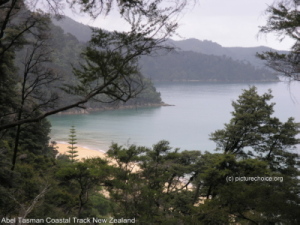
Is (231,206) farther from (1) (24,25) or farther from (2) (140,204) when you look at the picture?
(1) (24,25)

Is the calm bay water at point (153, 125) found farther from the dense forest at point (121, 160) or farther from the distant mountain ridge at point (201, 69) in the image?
the distant mountain ridge at point (201, 69)

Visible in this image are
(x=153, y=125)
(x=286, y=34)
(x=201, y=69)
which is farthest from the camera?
(x=201, y=69)

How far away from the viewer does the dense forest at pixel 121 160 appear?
13.5 ft

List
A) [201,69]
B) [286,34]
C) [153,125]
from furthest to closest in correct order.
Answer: [201,69] → [153,125] → [286,34]

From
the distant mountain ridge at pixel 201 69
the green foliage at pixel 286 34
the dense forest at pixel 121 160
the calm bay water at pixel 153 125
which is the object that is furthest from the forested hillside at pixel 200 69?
the green foliage at pixel 286 34

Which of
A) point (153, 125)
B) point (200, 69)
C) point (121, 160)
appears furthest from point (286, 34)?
point (200, 69)

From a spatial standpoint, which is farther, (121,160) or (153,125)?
(153,125)

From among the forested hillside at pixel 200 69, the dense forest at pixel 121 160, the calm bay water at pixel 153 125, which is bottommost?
the calm bay water at pixel 153 125

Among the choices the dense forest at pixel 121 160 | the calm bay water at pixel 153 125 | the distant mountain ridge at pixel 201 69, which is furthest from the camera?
the distant mountain ridge at pixel 201 69

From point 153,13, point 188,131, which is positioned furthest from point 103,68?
point 188,131

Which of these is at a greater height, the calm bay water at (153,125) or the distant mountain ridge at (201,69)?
the distant mountain ridge at (201,69)

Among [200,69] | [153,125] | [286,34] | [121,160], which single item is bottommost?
[153,125]

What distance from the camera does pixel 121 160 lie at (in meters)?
7.79

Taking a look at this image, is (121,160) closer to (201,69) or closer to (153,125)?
(153,125)
